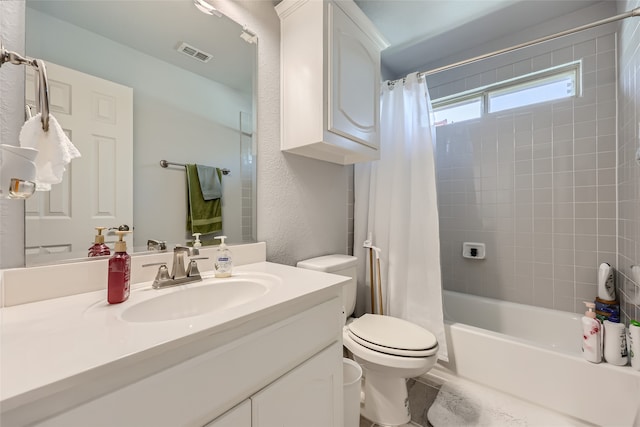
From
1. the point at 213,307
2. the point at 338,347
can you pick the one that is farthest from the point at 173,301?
the point at 338,347

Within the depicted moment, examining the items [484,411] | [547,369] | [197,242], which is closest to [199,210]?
Answer: [197,242]

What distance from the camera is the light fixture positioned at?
1125mm

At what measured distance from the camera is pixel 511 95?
206 cm

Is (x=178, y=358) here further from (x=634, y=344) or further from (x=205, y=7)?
(x=634, y=344)

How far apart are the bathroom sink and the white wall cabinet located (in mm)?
746

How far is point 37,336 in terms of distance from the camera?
512 millimetres

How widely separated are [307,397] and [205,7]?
159 cm

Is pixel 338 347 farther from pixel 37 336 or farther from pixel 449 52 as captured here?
pixel 449 52

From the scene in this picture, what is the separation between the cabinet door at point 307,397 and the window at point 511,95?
224 centimetres

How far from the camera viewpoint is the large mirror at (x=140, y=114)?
80 centimetres

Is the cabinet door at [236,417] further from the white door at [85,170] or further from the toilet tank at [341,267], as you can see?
the toilet tank at [341,267]

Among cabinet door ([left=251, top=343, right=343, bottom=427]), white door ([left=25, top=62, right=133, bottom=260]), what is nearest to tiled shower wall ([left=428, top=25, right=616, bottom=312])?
cabinet door ([left=251, top=343, right=343, bottom=427])

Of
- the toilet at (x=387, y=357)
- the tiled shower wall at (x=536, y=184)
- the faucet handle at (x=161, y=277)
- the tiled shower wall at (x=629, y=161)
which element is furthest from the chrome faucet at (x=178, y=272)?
the tiled shower wall at (x=536, y=184)

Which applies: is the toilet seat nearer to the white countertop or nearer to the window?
the white countertop
